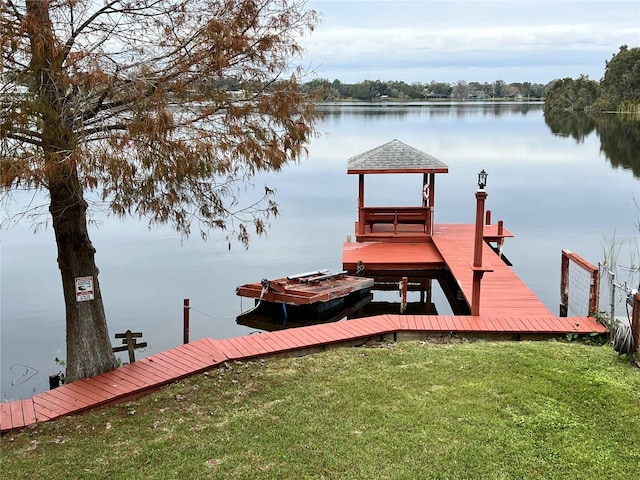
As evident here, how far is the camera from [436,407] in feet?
16.4

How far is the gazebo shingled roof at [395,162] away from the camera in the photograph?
15555 mm

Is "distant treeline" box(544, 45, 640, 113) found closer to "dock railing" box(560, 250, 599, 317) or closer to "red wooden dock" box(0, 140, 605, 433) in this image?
"red wooden dock" box(0, 140, 605, 433)

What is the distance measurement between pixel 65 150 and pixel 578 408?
437cm

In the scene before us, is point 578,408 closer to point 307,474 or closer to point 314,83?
point 307,474

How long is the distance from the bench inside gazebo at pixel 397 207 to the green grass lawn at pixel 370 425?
9.55 metres

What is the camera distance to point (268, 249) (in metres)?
18.4

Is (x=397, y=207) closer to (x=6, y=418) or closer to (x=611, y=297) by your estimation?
(x=611, y=297)

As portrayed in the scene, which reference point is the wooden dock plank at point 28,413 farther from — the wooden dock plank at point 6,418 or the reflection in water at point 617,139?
the reflection in water at point 617,139

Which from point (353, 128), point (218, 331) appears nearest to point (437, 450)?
point (218, 331)

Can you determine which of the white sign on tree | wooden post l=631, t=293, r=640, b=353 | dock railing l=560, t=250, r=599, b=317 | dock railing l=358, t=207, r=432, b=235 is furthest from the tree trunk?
Result: dock railing l=358, t=207, r=432, b=235

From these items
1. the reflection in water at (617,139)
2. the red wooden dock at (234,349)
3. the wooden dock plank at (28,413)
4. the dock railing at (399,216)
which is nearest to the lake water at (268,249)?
the reflection in water at (617,139)

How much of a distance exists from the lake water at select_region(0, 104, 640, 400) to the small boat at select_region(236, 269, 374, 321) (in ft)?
2.28

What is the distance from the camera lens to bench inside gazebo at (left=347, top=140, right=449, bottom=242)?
15641 millimetres

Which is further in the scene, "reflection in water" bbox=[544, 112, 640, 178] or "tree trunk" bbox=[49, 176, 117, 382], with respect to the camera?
"reflection in water" bbox=[544, 112, 640, 178]
